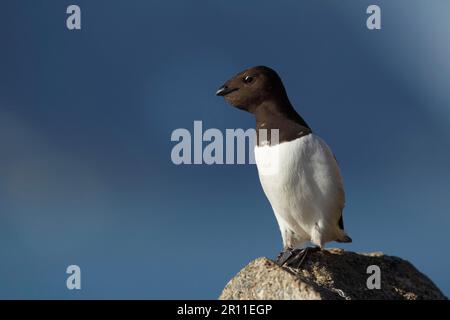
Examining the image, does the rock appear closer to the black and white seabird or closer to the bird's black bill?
the black and white seabird

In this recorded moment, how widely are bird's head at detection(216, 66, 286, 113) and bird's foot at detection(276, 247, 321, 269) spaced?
7.31ft

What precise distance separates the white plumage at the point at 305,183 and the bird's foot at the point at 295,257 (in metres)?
0.20

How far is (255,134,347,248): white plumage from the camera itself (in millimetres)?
8156

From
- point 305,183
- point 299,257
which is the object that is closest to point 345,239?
point 299,257

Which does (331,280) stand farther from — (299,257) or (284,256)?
(284,256)

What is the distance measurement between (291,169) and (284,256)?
51.5 inches

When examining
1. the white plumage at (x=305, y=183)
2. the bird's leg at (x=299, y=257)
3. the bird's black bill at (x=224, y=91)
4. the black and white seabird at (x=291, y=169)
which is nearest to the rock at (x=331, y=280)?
the bird's leg at (x=299, y=257)

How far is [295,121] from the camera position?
8555mm

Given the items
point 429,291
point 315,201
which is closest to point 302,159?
point 315,201

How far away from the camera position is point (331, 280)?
7980 millimetres

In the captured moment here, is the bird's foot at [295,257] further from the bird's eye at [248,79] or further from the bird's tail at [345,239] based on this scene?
the bird's eye at [248,79]

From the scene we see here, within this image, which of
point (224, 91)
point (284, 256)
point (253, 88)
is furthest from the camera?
point (224, 91)
